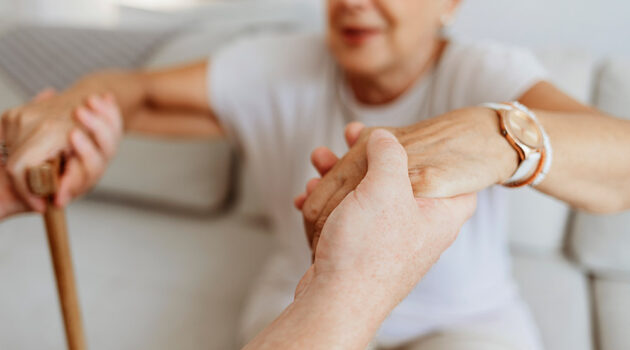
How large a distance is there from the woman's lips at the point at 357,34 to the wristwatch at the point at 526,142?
0.99 ft

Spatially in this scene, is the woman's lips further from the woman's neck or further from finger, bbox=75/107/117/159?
finger, bbox=75/107/117/159

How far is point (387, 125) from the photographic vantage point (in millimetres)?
921

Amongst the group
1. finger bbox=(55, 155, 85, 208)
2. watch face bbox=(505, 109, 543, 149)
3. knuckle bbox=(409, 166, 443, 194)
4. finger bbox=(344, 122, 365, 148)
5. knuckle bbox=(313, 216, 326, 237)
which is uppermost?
watch face bbox=(505, 109, 543, 149)

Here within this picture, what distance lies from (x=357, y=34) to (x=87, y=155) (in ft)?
1.56

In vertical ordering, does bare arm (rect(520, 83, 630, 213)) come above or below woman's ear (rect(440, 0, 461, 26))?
below

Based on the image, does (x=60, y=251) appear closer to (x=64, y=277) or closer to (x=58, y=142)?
(x=64, y=277)

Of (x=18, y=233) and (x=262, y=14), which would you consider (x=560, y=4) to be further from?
(x=18, y=233)

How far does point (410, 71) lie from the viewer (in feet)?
2.94

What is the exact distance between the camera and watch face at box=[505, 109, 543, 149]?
577 millimetres

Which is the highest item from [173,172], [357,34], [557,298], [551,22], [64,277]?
[357,34]

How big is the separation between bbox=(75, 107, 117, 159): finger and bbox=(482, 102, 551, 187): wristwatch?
58 centimetres

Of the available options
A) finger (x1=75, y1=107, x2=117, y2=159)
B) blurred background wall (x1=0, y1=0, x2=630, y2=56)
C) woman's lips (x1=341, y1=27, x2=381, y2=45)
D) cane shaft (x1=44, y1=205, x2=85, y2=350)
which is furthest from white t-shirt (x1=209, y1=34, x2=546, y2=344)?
blurred background wall (x1=0, y1=0, x2=630, y2=56)

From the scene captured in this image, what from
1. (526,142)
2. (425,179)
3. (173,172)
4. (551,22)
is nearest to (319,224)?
(425,179)

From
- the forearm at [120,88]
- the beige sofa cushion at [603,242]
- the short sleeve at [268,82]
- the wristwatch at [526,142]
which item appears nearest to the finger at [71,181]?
the forearm at [120,88]
